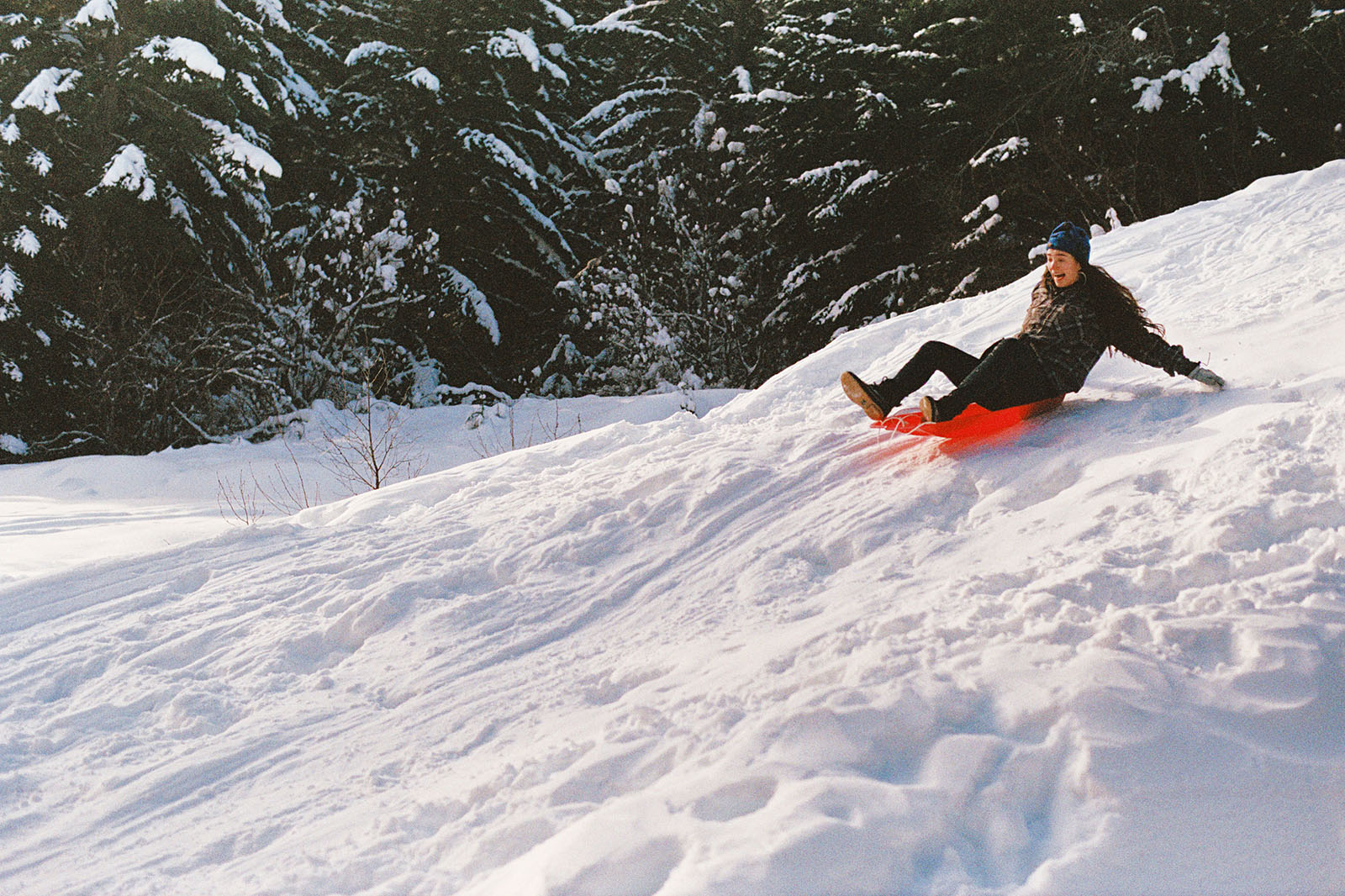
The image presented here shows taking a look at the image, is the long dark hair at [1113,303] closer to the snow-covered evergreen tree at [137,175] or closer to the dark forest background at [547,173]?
the dark forest background at [547,173]

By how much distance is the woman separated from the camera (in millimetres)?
3834

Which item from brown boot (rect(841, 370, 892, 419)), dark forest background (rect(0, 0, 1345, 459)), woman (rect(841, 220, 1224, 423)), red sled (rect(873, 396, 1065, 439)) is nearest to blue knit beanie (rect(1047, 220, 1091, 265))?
woman (rect(841, 220, 1224, 423))

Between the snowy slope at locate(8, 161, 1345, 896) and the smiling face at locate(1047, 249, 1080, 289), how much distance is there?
530mm

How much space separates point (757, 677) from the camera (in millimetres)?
2520

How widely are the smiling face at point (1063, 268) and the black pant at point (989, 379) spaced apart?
1.21ft

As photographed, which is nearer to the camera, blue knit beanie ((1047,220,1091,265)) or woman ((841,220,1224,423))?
woman ((841,220,1224,423))

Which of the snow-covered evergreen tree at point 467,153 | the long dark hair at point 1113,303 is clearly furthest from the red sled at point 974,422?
the snow-covered evergreen tree at point 467,153

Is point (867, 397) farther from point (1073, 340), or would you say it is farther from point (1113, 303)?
point (1113, 303)

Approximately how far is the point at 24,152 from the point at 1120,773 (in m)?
11.1

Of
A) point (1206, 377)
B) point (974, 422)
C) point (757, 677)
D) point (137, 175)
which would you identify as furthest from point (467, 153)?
point (757, 677)

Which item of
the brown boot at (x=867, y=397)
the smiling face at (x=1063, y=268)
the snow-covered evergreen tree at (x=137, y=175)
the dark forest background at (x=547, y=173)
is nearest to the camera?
the brown boot at (x=867, y=397)

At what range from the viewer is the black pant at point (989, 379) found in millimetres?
3750

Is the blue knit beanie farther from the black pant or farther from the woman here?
the black pant

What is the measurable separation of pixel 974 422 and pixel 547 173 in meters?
10.5
